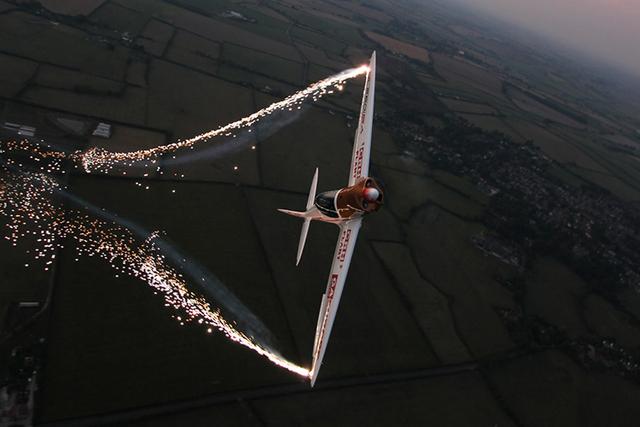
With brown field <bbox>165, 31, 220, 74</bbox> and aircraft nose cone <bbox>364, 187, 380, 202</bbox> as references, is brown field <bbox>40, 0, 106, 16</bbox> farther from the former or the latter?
aircraft nose cone <bbox>364, 187, 380, 202</bbox>

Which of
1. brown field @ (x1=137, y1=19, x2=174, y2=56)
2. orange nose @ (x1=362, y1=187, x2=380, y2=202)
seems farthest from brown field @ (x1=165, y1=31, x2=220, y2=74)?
orange nose @ (x1=362, y1=187, x2=380, y2=202)

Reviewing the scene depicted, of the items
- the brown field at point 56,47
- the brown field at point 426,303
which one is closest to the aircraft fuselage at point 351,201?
the brown field at point 426,303

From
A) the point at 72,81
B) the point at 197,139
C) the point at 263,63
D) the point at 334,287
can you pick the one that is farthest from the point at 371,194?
the point at 263,63

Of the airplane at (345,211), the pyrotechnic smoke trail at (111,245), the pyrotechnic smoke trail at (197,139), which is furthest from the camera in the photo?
the pyrotechnic smoke trail at (197,139)

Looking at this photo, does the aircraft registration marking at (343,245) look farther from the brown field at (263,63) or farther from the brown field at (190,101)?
the brown field at (263,63)

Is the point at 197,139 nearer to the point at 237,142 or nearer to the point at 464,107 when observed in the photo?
the point at 237,142

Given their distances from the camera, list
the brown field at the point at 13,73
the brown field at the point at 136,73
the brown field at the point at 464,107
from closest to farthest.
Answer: the brown field at the point at 13,73, the brown field at the point at 136,73, the brown field at the point at 464,107
